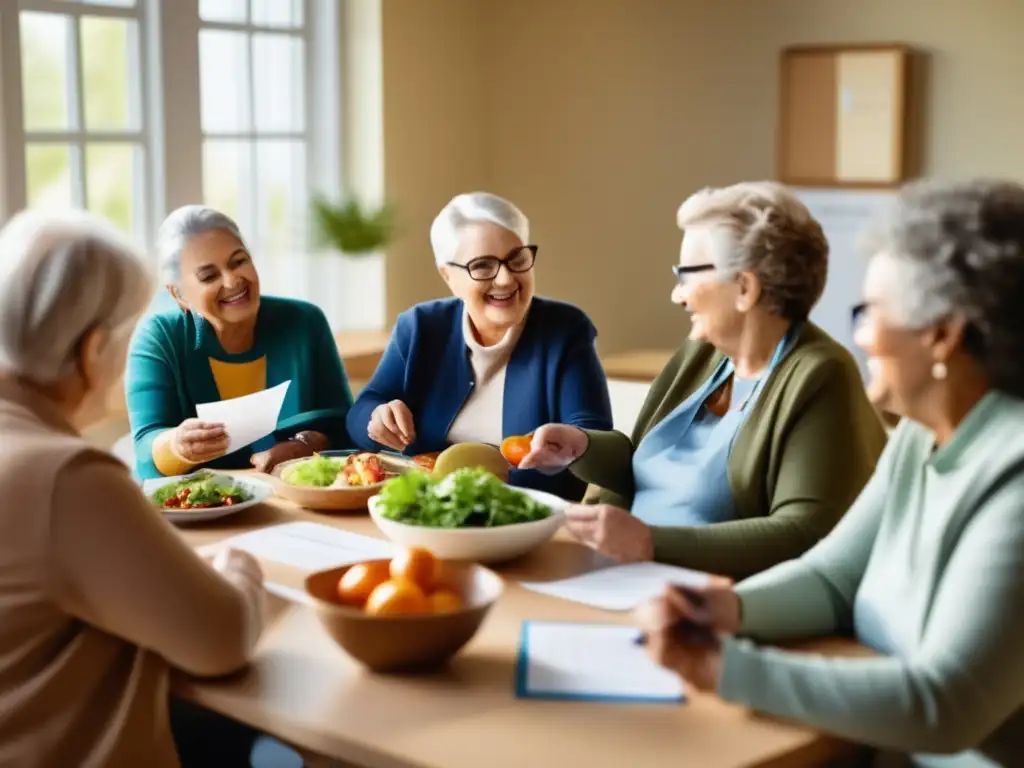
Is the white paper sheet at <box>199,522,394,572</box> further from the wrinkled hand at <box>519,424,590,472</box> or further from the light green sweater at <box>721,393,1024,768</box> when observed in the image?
the light green sweater at <box>721,393,1024,768</box>

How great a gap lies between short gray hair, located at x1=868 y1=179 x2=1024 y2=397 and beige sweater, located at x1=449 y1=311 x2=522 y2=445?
1.49 meters

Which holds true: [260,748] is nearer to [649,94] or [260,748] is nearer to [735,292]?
[735,292]

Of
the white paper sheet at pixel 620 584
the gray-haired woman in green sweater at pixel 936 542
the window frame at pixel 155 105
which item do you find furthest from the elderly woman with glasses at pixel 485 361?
the window frame at pixel 155 105

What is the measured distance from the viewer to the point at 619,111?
5723 mm

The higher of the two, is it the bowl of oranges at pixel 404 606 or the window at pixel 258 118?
the window at pixel 258 118

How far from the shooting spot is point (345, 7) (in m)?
5.29

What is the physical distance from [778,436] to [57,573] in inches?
44.7

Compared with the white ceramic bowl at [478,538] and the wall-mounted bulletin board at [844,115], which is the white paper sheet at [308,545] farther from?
the wall-mounted bulletin board at [844,115]

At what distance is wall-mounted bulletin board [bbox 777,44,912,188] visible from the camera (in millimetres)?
5086

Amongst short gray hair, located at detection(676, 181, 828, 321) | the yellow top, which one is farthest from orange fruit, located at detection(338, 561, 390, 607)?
the yellow top

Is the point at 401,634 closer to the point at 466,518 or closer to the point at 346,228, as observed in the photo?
the point at 466,518

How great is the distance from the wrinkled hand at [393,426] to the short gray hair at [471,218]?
13.6 inches

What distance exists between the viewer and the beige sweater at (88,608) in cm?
147

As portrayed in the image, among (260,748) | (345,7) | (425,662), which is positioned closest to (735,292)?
(425,662)
